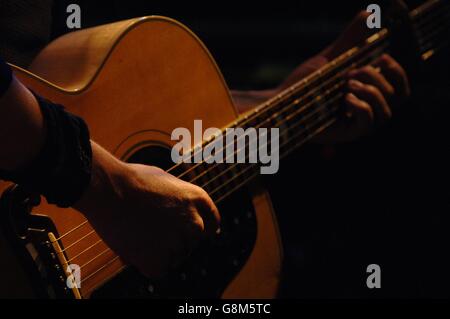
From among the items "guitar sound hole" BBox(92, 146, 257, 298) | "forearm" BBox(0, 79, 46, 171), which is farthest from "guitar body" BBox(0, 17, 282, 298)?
"forearm" BBox(0, 79, 46, 171)

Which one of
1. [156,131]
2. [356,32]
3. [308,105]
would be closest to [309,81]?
[308,105]

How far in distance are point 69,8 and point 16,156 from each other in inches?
20.3

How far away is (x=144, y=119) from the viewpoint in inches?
31.0

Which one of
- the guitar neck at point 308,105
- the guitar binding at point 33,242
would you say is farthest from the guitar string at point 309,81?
the guitar binding at point 33,242

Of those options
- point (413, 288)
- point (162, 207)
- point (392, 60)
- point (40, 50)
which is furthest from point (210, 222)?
point (413, 288)

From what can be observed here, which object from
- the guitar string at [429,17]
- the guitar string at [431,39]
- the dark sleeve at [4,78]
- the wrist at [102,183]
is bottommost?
the wrist at [102,183]

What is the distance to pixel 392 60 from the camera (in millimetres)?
1120

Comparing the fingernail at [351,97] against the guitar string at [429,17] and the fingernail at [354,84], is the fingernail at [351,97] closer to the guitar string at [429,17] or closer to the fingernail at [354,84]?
the fingernail at [354,84]

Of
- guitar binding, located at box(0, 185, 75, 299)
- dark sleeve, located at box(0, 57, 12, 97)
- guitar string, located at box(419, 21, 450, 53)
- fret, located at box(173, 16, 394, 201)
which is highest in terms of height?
guitar string, located at box(419, 21, 450, 53)

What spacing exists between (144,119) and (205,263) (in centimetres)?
29

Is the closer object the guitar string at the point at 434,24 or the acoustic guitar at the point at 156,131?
the acoustic guitar at the point at 156,131

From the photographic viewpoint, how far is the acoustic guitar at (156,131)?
2.07ft

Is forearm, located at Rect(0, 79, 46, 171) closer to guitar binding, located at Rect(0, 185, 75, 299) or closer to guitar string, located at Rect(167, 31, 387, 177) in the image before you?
guitar binding, located at Rect(0, 185, 75, 299)

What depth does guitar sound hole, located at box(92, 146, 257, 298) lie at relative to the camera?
727 mm
